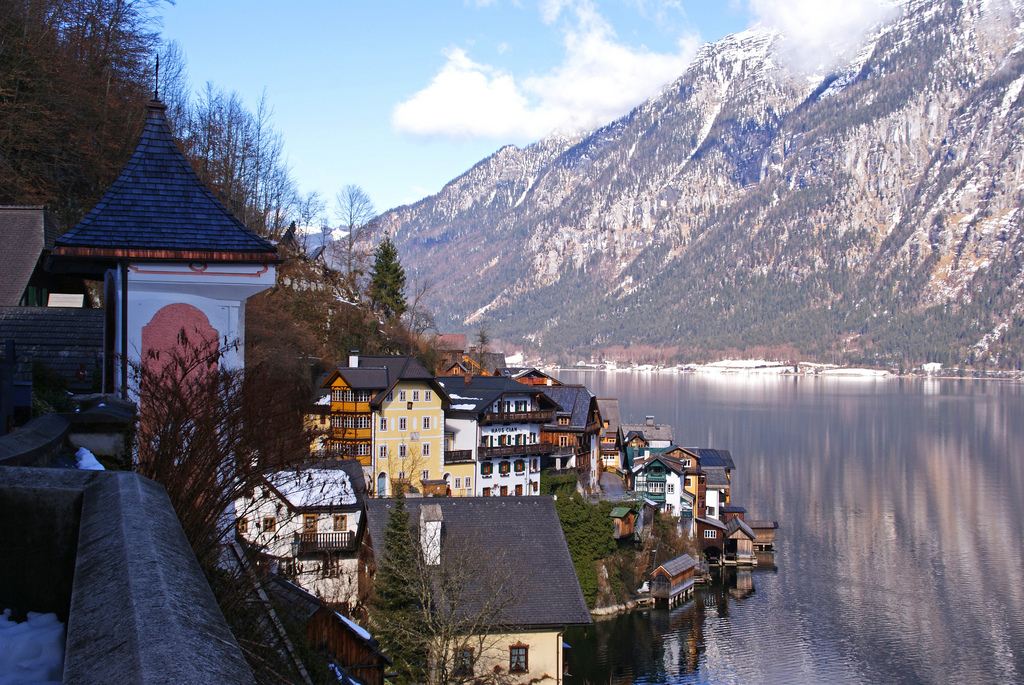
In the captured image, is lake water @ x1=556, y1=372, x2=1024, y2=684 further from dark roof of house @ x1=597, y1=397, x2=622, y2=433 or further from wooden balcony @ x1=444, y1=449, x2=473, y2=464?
wooden balcony @ x1=444, y1=449, x2=473, y2=464

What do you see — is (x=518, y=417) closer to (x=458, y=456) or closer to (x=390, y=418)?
(x=458, y=456)

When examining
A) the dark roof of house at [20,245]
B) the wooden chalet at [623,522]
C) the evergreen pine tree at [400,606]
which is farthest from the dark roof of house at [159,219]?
the wooden chalet at [623,522]

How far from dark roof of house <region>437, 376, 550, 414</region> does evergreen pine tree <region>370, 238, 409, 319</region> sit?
1084 cm

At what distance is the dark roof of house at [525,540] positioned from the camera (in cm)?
2789

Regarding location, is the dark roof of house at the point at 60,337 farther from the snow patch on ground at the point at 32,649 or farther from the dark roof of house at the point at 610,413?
the dark roof of house at the point at 610,413

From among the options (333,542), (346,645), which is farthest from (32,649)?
(333,542)

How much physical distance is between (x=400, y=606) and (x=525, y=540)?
719 cm

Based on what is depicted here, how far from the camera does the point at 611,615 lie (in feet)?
145

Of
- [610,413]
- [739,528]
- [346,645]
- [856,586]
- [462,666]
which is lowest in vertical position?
[856,586]

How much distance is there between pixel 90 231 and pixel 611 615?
1472 inches

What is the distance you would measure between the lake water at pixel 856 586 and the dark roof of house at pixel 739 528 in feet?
7.93

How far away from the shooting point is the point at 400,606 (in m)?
24.1

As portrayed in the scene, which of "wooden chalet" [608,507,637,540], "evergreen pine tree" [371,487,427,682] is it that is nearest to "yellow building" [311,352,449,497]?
"wooden chalet" [608,507,637,540]

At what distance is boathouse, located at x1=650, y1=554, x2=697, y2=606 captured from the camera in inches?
1853
